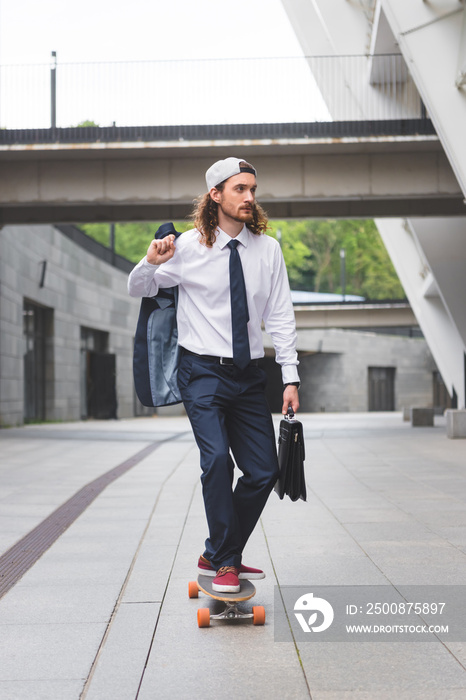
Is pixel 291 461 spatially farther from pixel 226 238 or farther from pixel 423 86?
pixel 423 86

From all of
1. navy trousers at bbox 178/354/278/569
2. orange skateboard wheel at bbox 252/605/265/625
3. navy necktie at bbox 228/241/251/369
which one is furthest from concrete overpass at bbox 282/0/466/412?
orange skateboard wheel at bbox 252/605/265/625

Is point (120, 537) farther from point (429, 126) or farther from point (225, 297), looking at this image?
point (429, 126)

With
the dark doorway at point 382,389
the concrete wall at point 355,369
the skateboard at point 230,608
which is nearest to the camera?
the skateboard at point 230,608

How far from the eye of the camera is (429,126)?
1620 cm

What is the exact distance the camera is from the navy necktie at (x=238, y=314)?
370 centimetres

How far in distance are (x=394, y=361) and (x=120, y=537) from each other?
4852cm

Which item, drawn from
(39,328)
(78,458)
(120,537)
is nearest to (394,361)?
(39,328)

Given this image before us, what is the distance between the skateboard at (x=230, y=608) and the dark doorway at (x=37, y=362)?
22278mm

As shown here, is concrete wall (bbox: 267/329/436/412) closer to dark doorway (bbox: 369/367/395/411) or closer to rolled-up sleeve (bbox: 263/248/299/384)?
dark doorway (bbox: 369/367/395/411)

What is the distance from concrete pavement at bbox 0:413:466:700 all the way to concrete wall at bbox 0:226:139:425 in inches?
522

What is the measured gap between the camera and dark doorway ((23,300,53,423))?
2545cm

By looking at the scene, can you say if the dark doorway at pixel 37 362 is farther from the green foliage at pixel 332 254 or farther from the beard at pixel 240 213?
the green foliage at pixel 332 254

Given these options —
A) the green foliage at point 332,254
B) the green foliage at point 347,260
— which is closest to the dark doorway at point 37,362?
the green foliage at point 332,254

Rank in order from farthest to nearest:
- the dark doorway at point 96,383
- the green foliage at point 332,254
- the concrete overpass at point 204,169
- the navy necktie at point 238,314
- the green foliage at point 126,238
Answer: the green foliage at point 332,254 → the green foliage at point 126,238 → the dark doorway at point 96,383 → the concrete overpass at point 204,169 → the navy necktie at point 238,314
